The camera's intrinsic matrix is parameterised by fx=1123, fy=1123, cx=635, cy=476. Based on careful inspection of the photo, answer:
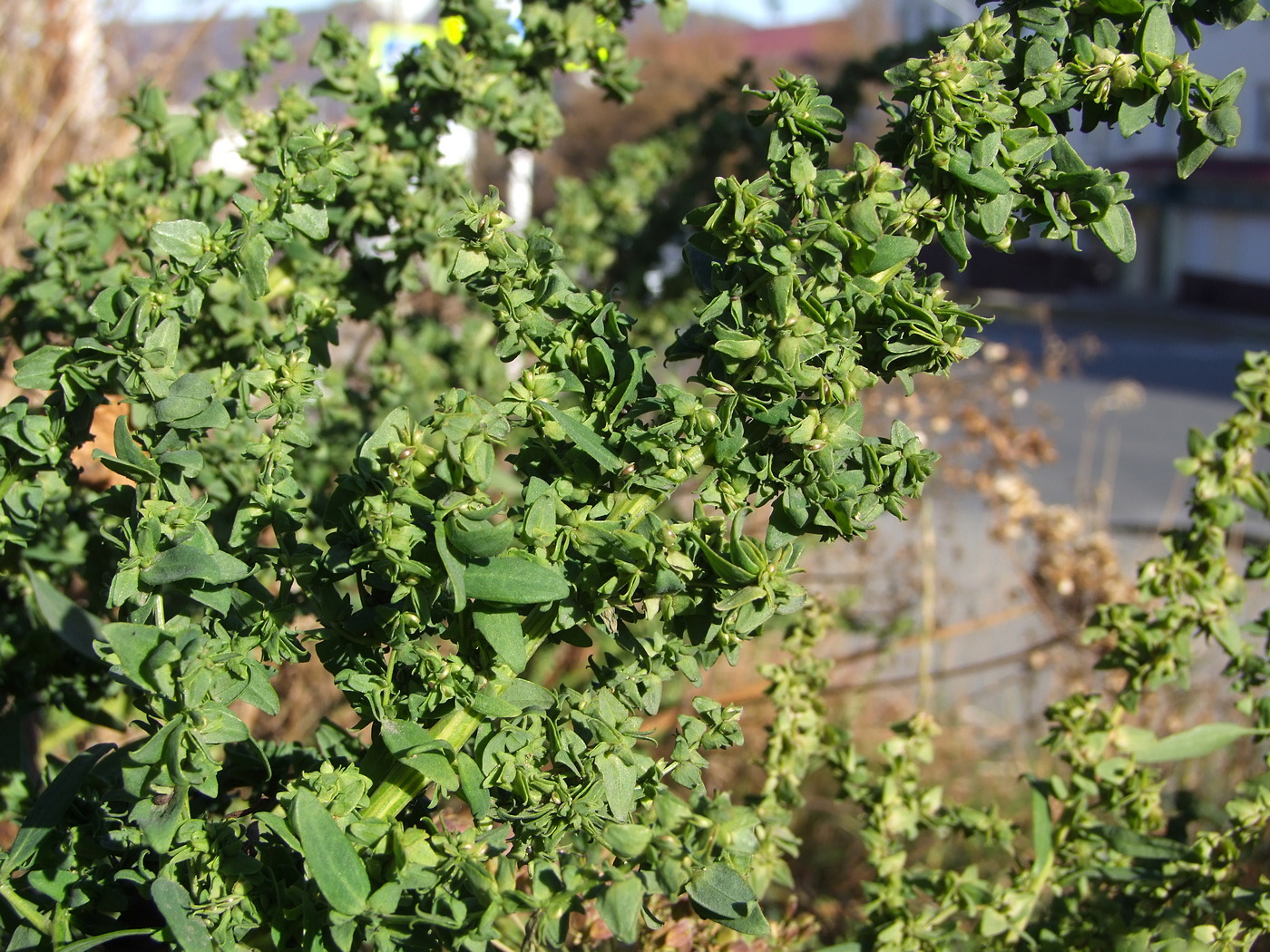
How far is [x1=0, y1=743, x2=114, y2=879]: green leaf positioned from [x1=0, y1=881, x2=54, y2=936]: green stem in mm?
13

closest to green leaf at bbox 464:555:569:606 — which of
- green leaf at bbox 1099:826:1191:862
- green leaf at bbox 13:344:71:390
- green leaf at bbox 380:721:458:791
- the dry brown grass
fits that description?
green leaf at bbox 380:721:458:791

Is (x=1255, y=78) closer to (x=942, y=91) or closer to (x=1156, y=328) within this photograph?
(x=1156, y=328)

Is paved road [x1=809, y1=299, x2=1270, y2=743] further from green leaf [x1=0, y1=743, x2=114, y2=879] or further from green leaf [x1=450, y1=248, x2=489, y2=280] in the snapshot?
green leaf [x1=0, y1=743, x2=114, y2=879]

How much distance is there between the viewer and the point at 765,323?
77 centimetres

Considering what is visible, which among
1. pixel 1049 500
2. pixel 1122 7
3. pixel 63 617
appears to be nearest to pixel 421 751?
pixel 63 617

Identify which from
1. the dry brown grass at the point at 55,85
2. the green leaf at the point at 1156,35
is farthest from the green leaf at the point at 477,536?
the dry brown grass at the point at 55,85

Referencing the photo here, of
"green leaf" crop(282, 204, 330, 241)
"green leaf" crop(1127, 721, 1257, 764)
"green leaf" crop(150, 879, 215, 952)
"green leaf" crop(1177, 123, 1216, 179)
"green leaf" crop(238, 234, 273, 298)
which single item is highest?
"green leaf" crop(1177, 123, 1216, 179)

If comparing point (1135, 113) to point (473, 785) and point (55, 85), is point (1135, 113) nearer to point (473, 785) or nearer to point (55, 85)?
point (473, 785)

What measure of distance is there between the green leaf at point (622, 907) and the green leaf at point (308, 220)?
19.8 inches

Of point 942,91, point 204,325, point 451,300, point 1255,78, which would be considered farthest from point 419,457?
point 1255,78

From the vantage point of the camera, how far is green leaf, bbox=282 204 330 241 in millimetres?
830

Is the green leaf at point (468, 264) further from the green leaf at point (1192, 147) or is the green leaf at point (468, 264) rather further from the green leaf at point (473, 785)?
the green leaf at point (1192, 147)

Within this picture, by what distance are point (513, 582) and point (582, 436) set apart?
0.11m

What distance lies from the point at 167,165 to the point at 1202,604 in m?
1.20
